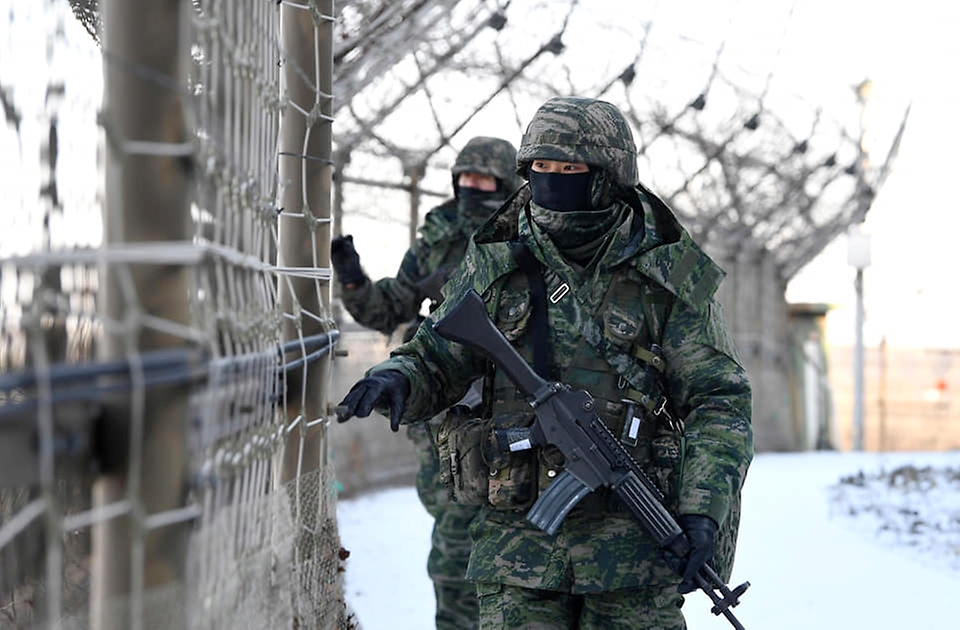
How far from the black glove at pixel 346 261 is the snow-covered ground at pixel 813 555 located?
51.1 inches

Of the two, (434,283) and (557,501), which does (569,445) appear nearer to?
(557,501)

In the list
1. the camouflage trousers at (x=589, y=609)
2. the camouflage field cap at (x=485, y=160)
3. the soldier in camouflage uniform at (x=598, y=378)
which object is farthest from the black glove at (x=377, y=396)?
the camouflage field cap at (x=485, y=160)

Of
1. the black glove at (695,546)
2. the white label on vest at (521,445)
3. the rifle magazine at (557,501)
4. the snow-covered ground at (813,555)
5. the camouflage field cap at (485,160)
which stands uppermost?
the camouflage field cap at (485,160)

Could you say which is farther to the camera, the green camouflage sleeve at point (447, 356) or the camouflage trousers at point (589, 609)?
the green camouflage sleeve at point (447, 356)

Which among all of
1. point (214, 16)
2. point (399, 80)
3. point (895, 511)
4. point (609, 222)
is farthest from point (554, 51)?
point (214, 16)

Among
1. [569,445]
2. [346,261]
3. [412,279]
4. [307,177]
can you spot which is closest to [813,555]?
[412,279]

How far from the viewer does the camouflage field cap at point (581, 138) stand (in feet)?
9.99

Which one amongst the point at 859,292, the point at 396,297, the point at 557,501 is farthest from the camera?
the point at 859,292

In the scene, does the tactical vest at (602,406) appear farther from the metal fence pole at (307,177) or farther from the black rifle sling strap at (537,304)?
the metal fence pole at (307,177)

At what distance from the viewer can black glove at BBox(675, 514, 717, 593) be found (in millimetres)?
2791

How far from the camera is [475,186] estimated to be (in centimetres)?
504

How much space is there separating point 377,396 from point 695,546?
71 cm

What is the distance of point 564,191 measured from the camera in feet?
10.0

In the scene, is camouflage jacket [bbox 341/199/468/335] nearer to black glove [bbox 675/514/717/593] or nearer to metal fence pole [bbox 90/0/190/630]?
black glove [bbox 675/514/717/593]
